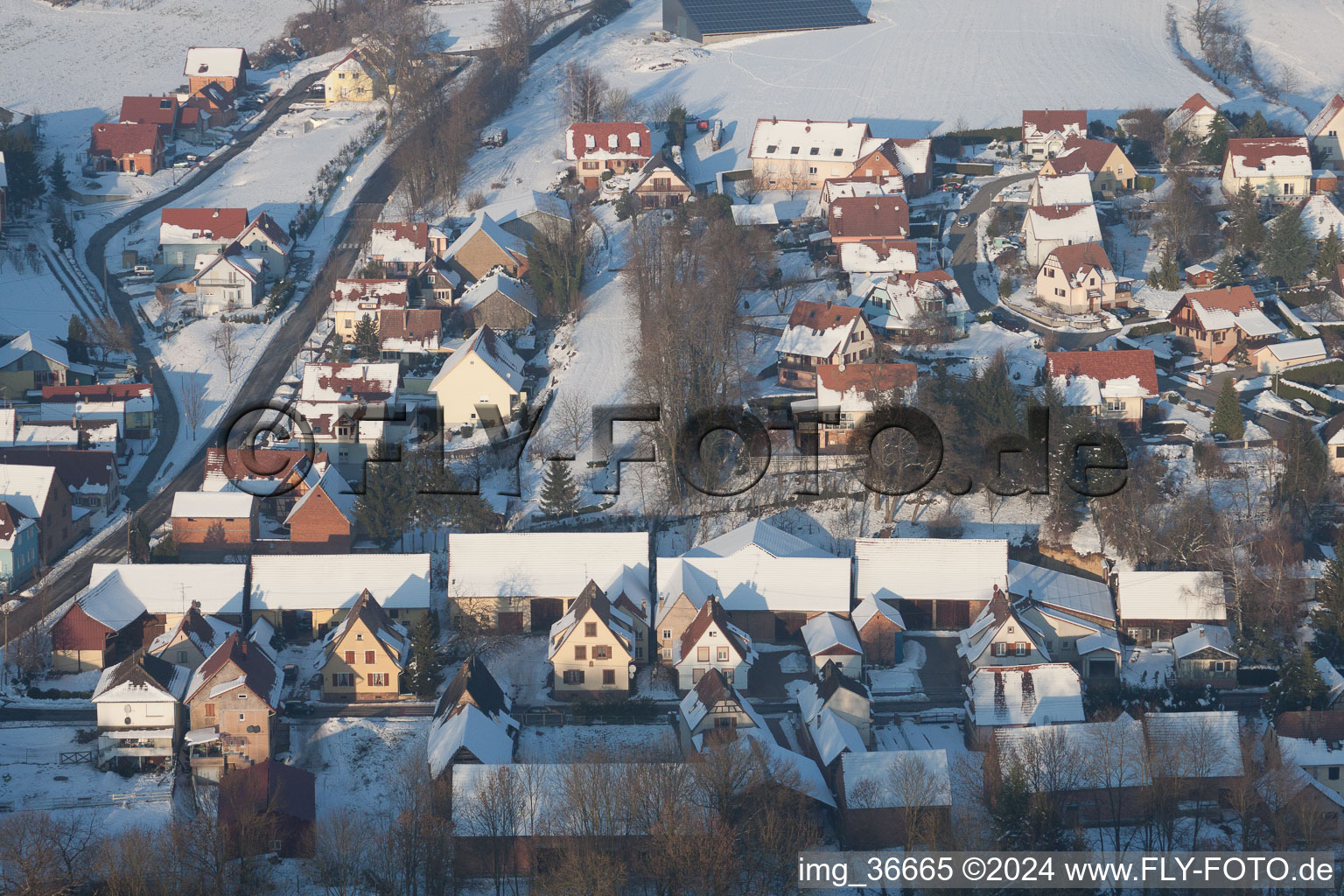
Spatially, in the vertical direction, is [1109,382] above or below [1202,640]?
above

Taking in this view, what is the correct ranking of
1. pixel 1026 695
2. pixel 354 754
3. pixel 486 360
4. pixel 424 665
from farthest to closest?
pixel 486 360 < pixel 424 665 < pixel 1026 695 < pixel 354 754

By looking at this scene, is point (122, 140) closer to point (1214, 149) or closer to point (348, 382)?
point (348, 382)

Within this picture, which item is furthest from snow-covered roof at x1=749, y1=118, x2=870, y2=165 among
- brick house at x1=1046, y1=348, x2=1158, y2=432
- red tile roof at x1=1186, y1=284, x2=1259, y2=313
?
brick house at x1=1046, y1=348, x2=1158, y2=432

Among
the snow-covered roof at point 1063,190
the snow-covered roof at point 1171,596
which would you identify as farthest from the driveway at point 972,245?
the snow-covered roof at point 1171,596

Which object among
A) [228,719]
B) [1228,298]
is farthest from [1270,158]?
[228,719]

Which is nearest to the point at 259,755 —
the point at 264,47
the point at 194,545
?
the point at 194,545

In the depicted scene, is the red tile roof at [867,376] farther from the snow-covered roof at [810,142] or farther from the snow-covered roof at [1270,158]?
the snow-covered roof at [1270,158]

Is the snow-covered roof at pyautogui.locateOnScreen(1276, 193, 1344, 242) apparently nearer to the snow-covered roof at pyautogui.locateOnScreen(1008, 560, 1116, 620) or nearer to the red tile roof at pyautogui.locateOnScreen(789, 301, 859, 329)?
the red tile roof at pyautogui.locateOnScreen(789, 301, 859, 329)
